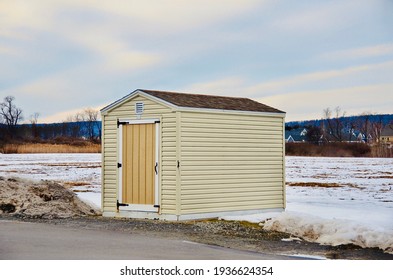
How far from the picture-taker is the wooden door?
45.3ft

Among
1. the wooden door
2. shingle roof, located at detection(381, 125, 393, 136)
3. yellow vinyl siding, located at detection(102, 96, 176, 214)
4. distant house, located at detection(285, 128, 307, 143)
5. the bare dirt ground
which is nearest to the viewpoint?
the bare dirt ground

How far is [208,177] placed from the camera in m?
13.8

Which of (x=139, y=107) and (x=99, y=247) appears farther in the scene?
(x=139, y=107)

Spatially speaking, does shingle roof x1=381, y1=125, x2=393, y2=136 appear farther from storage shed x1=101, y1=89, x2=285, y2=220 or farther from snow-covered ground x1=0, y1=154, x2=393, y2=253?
storage shed x1=101, y1=89, x2=285, y2=220

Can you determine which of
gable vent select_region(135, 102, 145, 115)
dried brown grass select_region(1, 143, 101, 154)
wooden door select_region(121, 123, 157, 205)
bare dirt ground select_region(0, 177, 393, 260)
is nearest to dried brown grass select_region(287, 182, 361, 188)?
dried brown grass select_region(1, 143, 101, 154)

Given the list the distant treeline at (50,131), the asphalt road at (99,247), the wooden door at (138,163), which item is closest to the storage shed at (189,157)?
the wooden door at (138,163)

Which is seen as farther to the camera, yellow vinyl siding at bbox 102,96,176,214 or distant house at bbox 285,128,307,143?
distant house at bbox 285,128,307,143

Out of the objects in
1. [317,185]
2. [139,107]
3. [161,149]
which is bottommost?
[317,185]

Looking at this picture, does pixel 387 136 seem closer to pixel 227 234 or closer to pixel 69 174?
pixel 69 174

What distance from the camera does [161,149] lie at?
44.8ft

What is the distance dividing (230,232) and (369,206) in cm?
471

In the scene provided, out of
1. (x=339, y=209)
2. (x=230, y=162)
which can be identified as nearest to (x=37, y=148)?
(x=230, y=162)

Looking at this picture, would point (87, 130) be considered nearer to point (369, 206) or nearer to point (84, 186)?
point (84, 186)

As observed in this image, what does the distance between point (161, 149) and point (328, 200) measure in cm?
541
